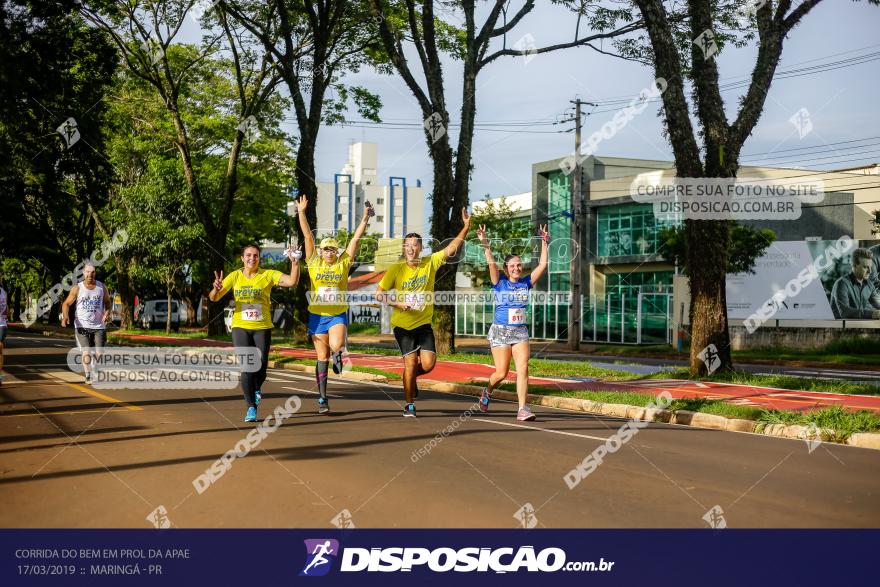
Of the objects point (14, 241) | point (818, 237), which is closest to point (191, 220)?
point (14, 241)

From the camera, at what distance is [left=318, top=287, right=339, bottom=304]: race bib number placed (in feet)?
35.6

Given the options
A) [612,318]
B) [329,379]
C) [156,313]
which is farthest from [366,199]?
[329,379]

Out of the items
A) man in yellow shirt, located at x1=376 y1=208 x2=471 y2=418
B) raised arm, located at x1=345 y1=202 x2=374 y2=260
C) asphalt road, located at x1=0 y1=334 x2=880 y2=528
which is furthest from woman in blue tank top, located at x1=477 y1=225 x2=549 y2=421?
raised arm, located at x1=345 y1=202 x2=374 y2=260

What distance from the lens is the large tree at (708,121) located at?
1658 cm

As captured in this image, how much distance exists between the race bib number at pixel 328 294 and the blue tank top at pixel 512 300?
6.55 ft

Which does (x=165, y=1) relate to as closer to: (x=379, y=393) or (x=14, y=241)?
(x=14, y=241)

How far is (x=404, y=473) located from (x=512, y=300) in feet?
14.0

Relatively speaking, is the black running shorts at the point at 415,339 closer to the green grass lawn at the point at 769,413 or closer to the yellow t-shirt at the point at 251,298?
the yellow t-shirt at the point at 251,298

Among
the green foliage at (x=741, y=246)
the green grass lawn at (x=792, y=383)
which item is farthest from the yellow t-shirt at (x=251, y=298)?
the green foliage at (x=741, y=246)

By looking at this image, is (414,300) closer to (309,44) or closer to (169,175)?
(309,44)

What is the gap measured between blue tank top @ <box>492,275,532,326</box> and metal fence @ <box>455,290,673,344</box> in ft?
102

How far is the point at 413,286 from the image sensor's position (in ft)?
34.9

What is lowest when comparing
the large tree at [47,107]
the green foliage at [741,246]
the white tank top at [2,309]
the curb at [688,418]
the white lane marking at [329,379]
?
the white lane marking at [329,379]

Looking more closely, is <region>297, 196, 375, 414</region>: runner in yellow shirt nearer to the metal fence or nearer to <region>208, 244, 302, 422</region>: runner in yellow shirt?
<region>208, 244, 302, 422</region>: runner in yellow shirt
